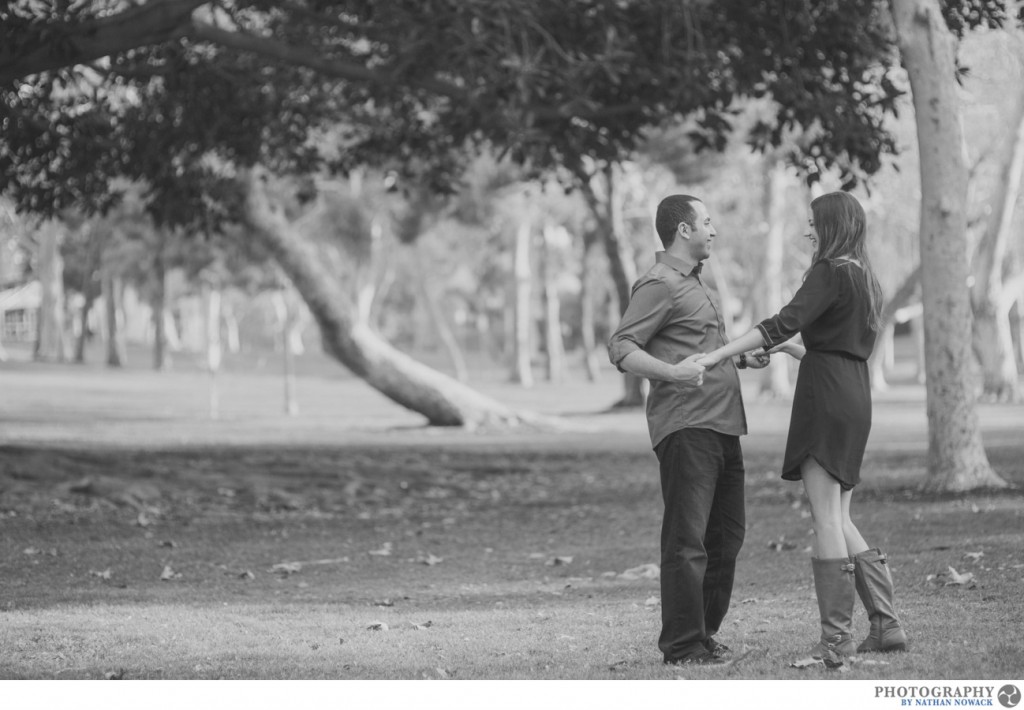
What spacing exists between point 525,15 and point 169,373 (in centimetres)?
4562

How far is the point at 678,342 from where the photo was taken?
20.6 ft

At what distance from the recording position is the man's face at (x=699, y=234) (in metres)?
6.23

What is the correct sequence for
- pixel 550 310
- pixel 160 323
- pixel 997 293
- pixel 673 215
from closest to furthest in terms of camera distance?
pixel 673 215, pixel 997 293, pixel 550 310, pixel 160 323

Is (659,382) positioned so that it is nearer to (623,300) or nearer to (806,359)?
(806,359)

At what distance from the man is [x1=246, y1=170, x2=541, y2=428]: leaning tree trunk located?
17708 mm

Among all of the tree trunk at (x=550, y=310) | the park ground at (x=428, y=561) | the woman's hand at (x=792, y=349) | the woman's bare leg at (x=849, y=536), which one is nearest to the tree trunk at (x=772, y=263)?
the park ground at (x=428, y=561)

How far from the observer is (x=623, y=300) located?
1164 inches

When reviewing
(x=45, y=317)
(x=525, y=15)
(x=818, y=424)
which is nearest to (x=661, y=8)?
(x=525, y=15)

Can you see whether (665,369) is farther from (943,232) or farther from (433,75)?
(433,75)

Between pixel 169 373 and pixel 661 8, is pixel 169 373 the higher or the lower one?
the lower one

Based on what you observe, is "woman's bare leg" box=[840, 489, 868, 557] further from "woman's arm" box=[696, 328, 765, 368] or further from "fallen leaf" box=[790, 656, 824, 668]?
"woman's arm" box=[696, 328, 765, 368]

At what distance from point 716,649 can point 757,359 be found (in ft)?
4.31

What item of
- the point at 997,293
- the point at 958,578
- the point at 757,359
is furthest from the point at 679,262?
the point at 997,293

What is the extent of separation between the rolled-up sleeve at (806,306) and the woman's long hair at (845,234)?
10 cm
